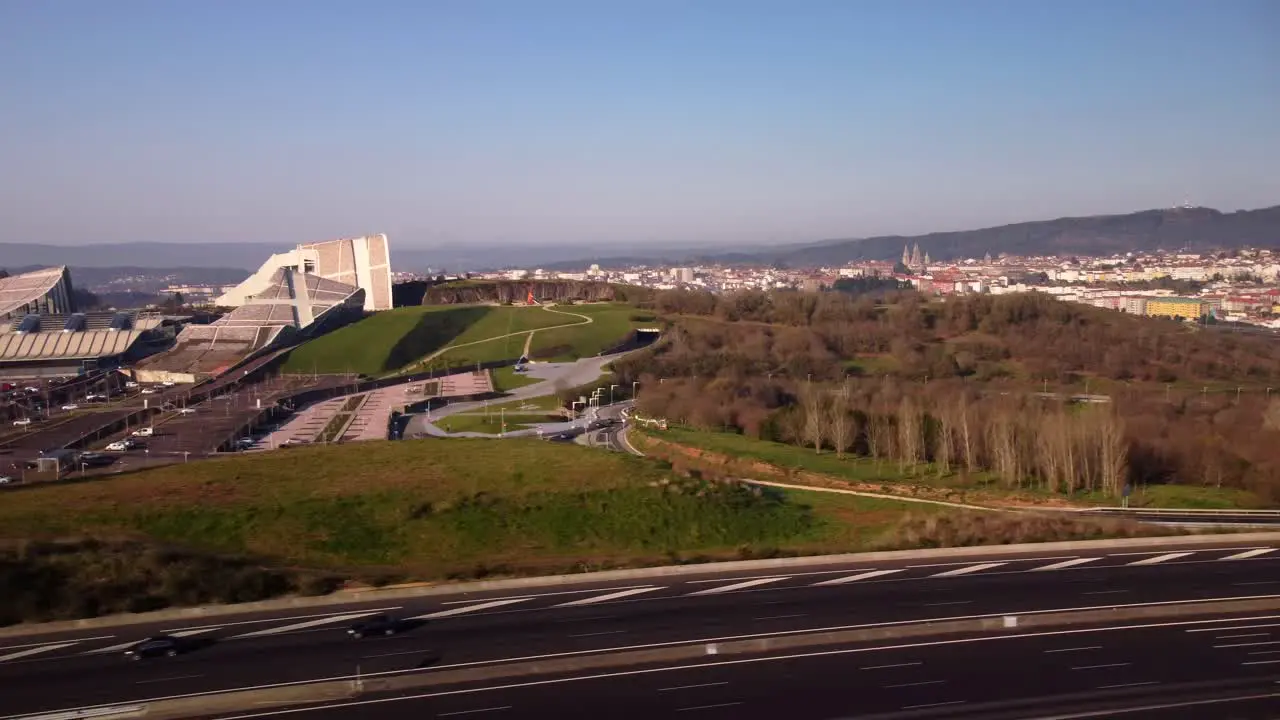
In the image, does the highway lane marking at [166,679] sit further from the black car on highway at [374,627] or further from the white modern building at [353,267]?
the white modern building at [353,267]

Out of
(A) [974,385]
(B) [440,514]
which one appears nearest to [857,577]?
(B) [440,514]

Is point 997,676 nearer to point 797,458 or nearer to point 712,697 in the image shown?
point 712,697

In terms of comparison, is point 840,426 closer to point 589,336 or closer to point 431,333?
point 589,336

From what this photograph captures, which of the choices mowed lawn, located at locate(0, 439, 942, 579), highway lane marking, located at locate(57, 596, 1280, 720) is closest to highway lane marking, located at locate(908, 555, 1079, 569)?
mowed lawn, located at locate(0, 439, 942, 579)

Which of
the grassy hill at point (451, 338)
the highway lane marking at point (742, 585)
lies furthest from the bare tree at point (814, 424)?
the grassy hill at point (451, 338)

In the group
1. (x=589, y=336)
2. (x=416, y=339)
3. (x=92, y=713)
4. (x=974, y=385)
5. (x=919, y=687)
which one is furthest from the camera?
(x=589, y=336)

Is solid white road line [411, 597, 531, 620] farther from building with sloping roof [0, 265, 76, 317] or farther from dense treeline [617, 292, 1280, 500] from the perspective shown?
building with sloping roof [0, 265, 76, 317]

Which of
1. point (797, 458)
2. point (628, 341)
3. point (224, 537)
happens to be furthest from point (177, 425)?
point (628, 341)
